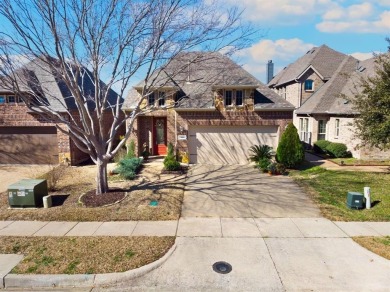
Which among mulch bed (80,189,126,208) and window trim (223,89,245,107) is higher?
window trim (223,89,245,107)

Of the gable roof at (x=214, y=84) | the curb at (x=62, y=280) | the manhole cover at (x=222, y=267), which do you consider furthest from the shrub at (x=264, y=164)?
the curb at (x=62, y=280)

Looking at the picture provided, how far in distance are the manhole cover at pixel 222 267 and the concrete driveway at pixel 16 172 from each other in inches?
394

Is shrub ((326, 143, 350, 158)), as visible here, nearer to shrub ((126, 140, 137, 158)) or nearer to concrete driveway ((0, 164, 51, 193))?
shrub ((126, 140, 137, 158))

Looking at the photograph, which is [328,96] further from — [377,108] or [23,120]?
[23,120]

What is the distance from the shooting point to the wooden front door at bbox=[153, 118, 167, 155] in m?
16.2

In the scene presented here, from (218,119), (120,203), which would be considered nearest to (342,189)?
(218,119)

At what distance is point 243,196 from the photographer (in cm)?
949

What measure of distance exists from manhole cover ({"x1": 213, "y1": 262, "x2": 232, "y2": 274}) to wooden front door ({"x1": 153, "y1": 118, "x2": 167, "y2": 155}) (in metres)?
11.8

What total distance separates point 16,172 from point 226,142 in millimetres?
11331

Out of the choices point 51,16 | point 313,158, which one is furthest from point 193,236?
point 313,158

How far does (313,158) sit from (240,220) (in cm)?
1162

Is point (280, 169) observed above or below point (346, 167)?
above

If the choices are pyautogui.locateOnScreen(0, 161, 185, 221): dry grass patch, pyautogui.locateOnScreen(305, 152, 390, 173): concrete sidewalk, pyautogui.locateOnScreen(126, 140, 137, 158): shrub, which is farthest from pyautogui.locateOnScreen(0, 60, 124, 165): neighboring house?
pyautogui.locateOnScreen(305, 152, 390, 173): concrete sidewalk

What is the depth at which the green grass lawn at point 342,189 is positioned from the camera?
772 centimetres
